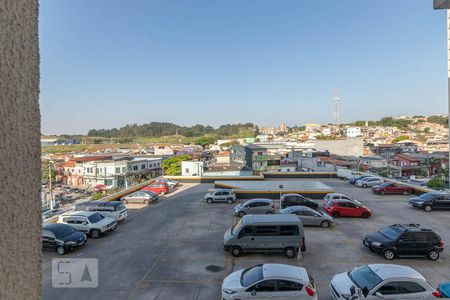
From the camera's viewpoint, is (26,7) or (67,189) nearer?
(26,7)

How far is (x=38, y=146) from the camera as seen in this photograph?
1.50m

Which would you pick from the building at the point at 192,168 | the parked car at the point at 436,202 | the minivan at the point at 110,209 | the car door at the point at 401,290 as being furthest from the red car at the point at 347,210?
the building at the point at 192,168

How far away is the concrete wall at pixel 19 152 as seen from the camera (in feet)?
4.06

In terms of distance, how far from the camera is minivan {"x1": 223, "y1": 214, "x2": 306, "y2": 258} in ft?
38.0

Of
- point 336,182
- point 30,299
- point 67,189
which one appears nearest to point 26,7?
point 30,299

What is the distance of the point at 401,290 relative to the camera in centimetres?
768

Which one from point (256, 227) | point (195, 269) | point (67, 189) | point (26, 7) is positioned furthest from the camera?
point (67, 189)

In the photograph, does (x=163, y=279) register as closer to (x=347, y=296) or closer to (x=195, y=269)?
(x=195, y=269)

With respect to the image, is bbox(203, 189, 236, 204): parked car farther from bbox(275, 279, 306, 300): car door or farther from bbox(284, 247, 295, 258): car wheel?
bbox(275, 279, 306, 300): car door

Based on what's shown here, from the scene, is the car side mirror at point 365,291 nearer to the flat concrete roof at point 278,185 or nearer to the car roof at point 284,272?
the car roof at point 284,272

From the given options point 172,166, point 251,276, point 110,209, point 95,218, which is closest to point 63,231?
point 95,218

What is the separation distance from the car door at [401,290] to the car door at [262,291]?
260 centimetres

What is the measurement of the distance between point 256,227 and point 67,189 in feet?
229

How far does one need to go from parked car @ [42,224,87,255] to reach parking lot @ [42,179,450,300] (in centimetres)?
34
